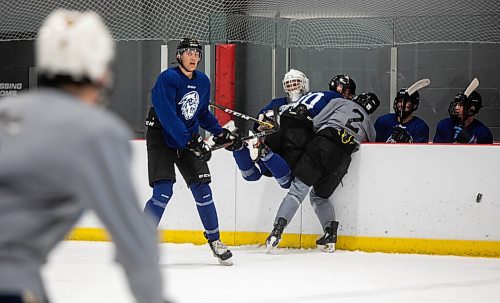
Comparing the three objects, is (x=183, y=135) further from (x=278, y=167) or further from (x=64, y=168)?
(x=64, y=168)

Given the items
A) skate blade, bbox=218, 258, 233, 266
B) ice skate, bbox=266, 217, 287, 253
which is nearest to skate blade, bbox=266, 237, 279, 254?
ice skate, bbox=266, 217, 287, 253

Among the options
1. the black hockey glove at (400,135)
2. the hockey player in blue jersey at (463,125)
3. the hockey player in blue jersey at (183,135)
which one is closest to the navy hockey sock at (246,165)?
the hockey player in blue jersey at (183,135)

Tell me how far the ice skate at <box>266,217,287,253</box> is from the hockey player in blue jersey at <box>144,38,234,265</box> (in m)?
0.59

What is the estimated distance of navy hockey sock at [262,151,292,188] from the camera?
635 centimetres

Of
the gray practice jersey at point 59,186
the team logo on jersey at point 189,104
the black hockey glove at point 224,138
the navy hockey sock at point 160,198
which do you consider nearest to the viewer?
the gray practice jersey at point 59,186

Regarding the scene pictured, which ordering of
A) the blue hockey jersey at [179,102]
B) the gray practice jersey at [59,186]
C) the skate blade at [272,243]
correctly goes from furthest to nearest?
the skate blade at [272,243]
the blue hockey jersey at [179,102]
the gray practice jersey at [59,186]

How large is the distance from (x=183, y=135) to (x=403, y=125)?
2034 mm

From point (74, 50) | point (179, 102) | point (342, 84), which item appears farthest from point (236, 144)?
point (74, 50)

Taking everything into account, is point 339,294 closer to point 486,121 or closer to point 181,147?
point 181,147

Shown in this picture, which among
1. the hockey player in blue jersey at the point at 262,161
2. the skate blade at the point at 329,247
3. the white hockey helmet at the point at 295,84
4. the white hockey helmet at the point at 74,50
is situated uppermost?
the white hockey helmet at the point at 74,50

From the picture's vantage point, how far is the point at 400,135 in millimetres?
6758

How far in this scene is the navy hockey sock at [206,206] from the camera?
18.3 feet

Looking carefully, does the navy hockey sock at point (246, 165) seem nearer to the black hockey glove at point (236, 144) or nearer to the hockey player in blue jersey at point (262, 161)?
the hockey player in blue jersey at point (262, 161)

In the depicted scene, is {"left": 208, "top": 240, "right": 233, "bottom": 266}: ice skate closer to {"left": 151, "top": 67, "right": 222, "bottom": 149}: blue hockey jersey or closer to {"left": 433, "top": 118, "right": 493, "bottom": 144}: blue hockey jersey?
{"left": 151, "top": 67, "right": 222, "bottom": 149}: blue hockey jersey
